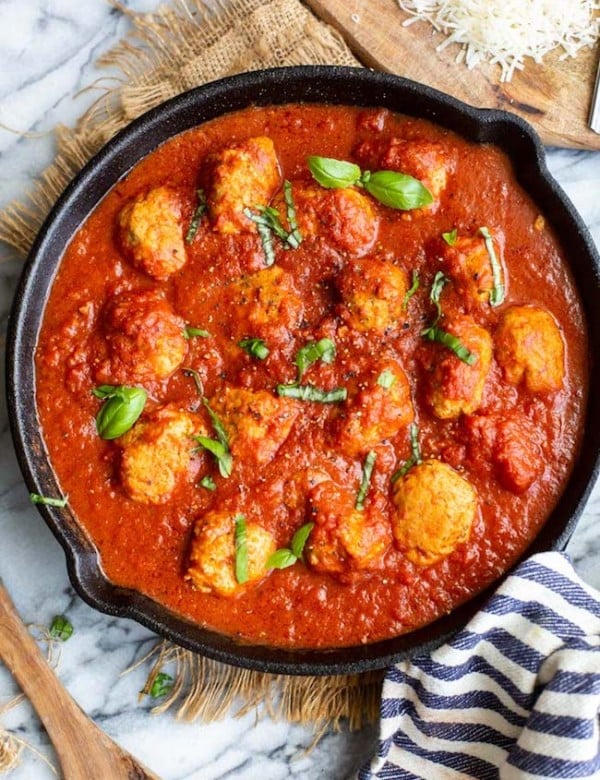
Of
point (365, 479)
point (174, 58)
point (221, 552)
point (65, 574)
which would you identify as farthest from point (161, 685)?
point (174, 58)

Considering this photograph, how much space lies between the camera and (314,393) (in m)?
4.08

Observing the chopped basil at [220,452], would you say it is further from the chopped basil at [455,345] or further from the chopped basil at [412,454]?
the chopped basil at [455,345]

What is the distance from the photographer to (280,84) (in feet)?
13.6

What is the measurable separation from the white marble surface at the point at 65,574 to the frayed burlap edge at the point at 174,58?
0.10 m

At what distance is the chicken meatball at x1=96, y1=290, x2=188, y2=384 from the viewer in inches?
160

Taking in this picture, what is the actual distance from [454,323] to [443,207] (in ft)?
1.76

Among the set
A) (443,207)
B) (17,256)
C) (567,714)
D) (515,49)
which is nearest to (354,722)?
(567,714)

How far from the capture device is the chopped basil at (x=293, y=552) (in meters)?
3.98

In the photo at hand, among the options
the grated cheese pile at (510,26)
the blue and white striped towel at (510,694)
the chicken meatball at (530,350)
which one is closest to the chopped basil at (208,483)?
the blue and white striped towel at (510,694)

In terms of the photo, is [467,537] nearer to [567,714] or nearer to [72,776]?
[567,714]

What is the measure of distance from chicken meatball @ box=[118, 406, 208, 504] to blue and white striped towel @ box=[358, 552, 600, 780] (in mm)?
1327

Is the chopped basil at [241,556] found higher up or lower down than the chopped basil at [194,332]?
lower down

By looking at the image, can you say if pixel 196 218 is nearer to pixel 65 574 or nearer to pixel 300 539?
pixel 300 539

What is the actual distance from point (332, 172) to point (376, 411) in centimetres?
102
